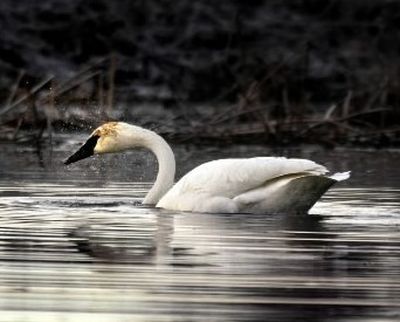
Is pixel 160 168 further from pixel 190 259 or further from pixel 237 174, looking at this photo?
pixel 190 259

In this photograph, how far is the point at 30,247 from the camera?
9.88 meters

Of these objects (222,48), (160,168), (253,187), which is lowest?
(222,48)

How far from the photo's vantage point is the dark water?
302 inches

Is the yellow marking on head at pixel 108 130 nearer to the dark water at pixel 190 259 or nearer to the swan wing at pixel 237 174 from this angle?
the dark water at pixel 190 259

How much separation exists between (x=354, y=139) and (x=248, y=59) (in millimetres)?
7511

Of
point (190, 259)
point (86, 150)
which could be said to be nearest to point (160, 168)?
point (86, 150)

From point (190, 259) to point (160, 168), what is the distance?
4646mm

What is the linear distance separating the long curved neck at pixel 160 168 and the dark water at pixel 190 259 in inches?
7.4

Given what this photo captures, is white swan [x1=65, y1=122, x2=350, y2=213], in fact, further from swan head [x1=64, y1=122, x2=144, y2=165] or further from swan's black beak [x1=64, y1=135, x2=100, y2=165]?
A: swan's black beak [x1=64, y1=135, x2=100, y2=165]

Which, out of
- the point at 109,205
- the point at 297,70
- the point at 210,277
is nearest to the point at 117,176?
the point at 109,205

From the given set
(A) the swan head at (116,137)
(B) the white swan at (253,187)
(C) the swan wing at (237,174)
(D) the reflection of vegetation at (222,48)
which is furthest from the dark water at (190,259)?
(D) the reflection of vegetation at (222,48)

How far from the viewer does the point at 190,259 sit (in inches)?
368

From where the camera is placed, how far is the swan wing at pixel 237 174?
1214cm

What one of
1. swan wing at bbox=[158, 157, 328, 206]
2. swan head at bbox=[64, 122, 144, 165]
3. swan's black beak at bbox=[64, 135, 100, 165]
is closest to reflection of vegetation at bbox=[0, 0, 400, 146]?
swan's black beak at bbox=[64, 135, 100, 165]
